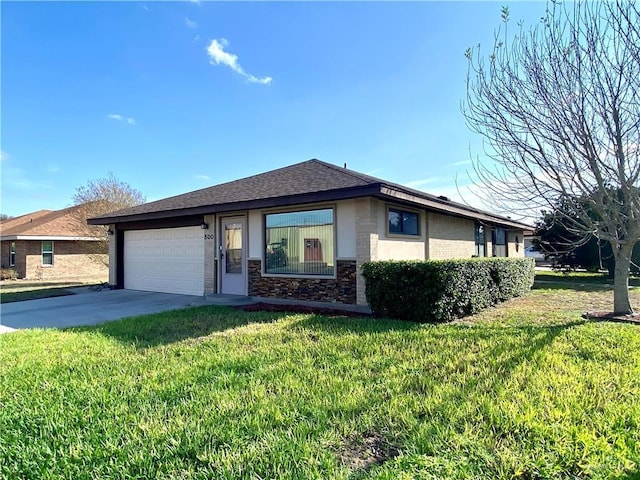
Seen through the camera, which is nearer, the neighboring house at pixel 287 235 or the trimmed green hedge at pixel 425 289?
the trimmed green hedge at pixel 425 289

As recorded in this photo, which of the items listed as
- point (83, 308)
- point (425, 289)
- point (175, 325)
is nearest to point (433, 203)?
point (425, 289)

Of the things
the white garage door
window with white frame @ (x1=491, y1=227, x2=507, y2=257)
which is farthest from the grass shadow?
window with white frame @ (x1=491, y1=227, x2=507, y2=257)

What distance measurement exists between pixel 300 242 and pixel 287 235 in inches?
19.4

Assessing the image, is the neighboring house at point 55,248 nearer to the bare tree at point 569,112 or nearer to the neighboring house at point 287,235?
the neighboring house at point 287,235

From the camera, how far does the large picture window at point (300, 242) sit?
9594mm

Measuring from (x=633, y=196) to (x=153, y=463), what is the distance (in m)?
8.64

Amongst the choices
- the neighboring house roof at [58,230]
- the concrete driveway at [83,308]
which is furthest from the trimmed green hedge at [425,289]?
the neighboring house roof at [58,230]

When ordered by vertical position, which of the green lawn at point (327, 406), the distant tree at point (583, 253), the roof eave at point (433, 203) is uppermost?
the roof eave at point (433, 203)

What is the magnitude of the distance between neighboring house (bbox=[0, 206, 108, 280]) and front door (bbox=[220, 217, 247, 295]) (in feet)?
43.1

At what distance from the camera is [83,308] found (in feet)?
32.9

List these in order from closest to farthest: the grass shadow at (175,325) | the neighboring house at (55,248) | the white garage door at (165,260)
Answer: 1. the grass shadow at (175,325)
2. the white garage door at (165,260)
3. the neighboring house at (55,248)

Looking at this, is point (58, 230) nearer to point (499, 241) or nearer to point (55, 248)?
point (55, 248)

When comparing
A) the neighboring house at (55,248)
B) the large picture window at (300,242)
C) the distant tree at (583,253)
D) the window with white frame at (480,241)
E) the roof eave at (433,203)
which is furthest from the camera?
the neighboring house at (55,248)

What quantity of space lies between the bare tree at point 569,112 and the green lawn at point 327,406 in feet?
8.96
